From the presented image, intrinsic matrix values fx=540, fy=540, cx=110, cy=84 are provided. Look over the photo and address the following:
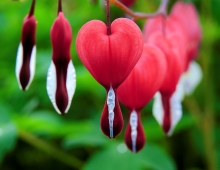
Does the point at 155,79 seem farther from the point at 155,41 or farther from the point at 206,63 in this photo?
the point at 206,63

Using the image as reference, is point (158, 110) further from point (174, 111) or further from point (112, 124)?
point (112, 124)

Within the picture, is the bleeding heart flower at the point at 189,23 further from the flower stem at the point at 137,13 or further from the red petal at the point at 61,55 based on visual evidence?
the red petal at the point at 61,55

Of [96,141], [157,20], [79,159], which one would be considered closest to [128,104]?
[157,20]

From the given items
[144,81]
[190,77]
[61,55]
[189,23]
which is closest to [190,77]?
[190,77]

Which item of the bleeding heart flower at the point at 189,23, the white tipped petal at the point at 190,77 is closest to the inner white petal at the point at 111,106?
the bleeding heart flower at the point at 189,23

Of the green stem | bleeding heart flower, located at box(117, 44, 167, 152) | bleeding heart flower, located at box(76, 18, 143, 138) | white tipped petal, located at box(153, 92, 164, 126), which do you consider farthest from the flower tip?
the green stem

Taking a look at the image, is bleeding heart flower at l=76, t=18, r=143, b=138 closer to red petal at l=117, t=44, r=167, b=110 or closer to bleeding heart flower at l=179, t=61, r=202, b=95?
red petal at l=117, t=44, r=167, b=110

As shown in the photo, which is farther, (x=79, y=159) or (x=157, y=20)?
(x=79, y=159)
